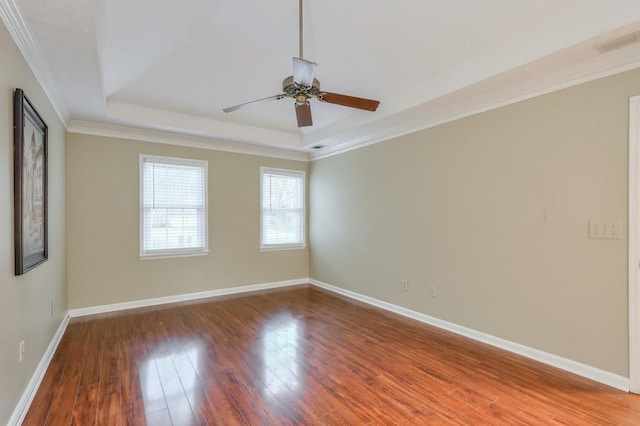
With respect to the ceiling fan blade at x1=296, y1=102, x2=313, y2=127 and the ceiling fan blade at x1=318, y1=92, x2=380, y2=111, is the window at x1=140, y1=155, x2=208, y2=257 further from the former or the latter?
the ceiling fan blade at x1=318, y1=92, x2=380, y2=111

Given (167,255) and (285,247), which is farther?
(285,247)

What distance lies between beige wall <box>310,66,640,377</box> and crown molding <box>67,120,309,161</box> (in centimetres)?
184

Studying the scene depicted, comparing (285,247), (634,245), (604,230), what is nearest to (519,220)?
(604,230)

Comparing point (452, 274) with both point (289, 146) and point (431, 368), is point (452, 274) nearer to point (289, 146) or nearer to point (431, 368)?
point (431, 368)

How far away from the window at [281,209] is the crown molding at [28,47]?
10.2ft

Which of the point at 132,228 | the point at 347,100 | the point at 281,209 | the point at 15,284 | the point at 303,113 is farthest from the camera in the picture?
the point at 281,209

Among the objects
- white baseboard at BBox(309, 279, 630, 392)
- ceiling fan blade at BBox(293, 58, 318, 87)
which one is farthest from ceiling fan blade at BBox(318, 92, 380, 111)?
white baseboard at BBox(309, 279, 630, 392)

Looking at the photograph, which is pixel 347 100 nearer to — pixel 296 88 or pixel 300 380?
pixel 296 88

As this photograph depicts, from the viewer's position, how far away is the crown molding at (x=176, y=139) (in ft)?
13.9

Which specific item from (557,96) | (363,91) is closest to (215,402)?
(363,91)

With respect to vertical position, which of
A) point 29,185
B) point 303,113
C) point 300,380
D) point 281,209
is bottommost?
point 300,380

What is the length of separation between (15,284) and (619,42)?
437 centimetres

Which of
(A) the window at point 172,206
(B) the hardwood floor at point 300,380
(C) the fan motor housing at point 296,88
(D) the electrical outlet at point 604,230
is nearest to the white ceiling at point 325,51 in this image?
(C) the fan motor housing at point 296,88

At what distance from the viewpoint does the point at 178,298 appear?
4.91 metres
